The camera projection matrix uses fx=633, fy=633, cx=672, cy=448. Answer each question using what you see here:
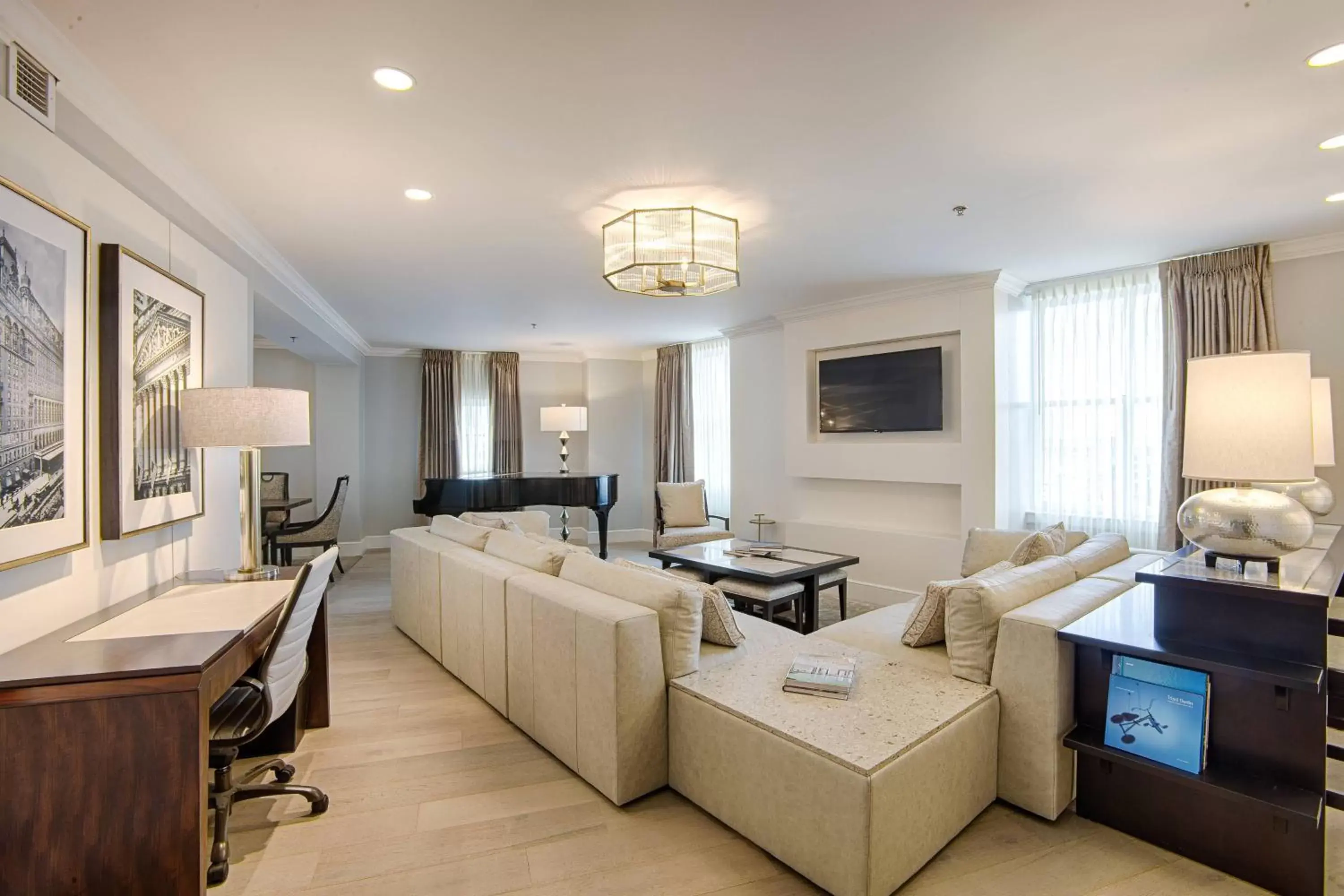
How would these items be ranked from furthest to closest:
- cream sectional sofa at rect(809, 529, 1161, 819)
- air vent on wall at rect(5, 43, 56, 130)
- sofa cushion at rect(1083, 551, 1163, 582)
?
sofa cushion at rect(1083, 551, 1163, 582), cream sectional sofa at rect(809, 529, 1161, 819), air vent on wall at rect(5, 43, 56, 130)

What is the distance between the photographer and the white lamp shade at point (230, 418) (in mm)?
2602

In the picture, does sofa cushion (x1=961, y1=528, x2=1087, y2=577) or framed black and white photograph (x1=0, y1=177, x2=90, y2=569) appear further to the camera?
sofa cushion (x1=961, y1=528, x2=1087, y2=577)

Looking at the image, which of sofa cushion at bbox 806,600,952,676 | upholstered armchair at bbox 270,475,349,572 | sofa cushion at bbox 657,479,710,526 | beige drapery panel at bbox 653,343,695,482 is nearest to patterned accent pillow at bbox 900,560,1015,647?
sofa cushion at bbox 806,600,952,676

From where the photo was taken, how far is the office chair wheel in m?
1.95

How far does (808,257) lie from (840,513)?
2654 millimetres

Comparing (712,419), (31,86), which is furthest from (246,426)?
(712,419)

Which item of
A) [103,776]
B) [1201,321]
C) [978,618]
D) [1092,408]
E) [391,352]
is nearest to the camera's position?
[103,776]

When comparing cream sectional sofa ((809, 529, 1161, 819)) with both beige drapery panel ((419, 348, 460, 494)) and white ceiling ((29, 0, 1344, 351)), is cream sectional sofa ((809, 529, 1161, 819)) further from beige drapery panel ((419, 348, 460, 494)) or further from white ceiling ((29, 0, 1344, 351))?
beige drapery panel ((419, 348, 460, 494))

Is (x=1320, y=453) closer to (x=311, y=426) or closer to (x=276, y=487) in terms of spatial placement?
(x=276, y=487)

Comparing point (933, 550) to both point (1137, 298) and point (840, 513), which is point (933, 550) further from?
point (1137, 298)

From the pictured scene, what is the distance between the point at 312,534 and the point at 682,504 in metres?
3.55

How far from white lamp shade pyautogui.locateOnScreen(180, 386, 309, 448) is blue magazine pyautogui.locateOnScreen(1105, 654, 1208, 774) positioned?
3312 millimetres

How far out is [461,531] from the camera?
13.3 ft

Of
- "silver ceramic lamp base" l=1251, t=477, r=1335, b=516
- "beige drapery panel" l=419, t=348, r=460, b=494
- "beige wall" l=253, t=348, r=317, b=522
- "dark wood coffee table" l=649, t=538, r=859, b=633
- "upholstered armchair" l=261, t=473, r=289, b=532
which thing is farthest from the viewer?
"beige drapery panel" l=419, t=348, r=460, b=494
